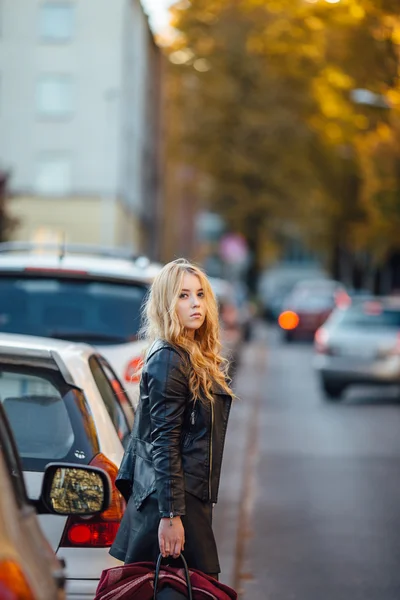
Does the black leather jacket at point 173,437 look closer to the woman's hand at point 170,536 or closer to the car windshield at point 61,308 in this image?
the woman's hand at point 170,536

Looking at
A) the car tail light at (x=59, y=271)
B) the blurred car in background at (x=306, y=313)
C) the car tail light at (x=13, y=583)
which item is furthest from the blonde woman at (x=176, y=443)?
the blurred car in background at (x=306, y=313)

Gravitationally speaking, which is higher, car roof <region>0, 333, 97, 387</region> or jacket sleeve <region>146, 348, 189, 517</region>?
car roof <region>0, 333, 97, 387</region>

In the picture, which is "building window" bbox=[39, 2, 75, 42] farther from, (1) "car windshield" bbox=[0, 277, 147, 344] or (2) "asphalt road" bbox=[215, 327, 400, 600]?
(1) "car windshield" bbox=[0, 277, 147, 344]

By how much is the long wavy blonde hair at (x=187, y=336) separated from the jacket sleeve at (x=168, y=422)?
0.05 m

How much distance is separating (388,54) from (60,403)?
18.7 metres

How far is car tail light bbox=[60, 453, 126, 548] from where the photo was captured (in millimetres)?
5074

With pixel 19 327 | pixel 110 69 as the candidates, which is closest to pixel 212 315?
pixel 19 327

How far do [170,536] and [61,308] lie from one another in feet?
13.5

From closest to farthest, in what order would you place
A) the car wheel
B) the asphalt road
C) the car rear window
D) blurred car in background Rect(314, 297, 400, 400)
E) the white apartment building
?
the car rear window, the asphalt road, blurred car in background Rect(314, 297, 400, 400), the car wheel, the white apartment building

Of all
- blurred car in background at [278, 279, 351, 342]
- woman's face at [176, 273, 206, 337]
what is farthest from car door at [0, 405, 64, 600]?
blurred car in background at [278, 279, 351, 342]

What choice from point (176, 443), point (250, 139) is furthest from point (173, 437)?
point (250, 139)

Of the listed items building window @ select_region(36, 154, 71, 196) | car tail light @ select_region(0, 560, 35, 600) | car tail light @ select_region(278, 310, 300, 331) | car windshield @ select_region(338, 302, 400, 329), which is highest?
building window @ select_region(36, 154, 71, 196)

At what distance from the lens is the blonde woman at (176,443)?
15.1 ft

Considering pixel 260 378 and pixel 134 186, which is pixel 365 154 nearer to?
pixel 260 378
